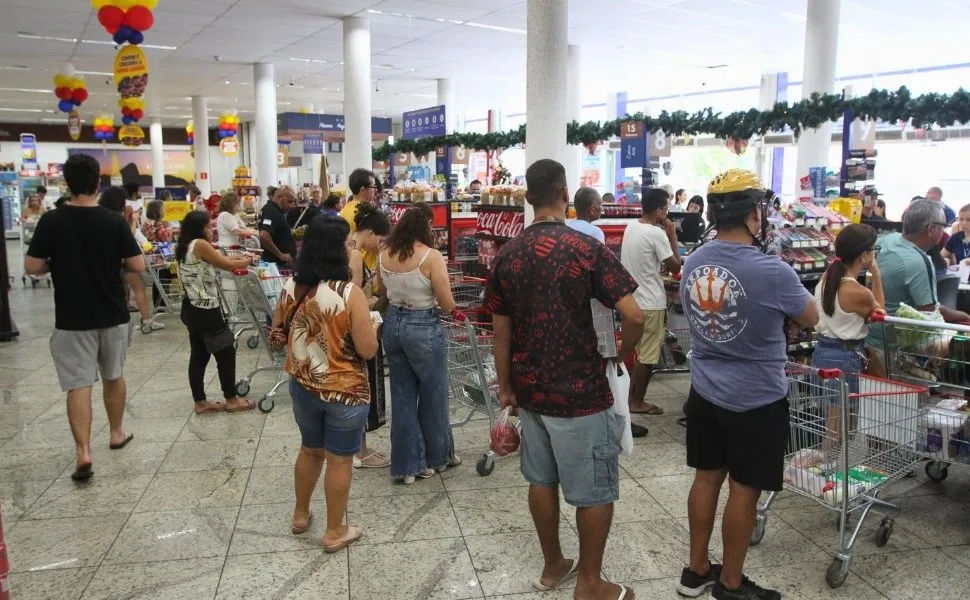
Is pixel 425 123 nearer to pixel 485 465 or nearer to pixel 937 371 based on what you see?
pixel 485 465

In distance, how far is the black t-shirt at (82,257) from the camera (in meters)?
4.00

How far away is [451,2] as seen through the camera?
10.4 m

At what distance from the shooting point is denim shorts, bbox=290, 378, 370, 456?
3117 mm

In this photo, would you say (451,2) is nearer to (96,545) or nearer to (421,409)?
(421,409)

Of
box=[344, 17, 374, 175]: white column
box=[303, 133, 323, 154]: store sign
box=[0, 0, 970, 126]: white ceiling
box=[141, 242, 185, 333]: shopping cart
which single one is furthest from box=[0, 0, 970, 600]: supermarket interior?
box=[303, 133, 323, 154]: store sign

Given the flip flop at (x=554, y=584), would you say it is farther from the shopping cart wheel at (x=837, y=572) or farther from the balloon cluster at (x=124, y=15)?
the balloon cluster at (x=124, y=15)

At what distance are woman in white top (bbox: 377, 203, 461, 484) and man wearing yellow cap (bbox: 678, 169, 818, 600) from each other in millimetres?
1406

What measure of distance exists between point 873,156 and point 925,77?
43.2 feet

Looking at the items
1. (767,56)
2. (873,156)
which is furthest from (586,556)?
(767,56)

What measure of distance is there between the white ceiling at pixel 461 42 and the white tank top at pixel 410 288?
302 inches

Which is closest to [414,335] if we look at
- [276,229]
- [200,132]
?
[276,229]

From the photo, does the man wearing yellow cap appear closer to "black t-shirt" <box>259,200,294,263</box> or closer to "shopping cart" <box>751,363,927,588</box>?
"shopping cart" <box>751,363,927,588</box>

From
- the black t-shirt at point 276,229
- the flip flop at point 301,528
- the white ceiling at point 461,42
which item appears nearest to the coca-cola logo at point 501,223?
the black t-shirt at point 276,229

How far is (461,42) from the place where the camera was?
44.3ft
